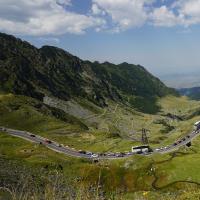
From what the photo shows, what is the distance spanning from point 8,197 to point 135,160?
155 meters

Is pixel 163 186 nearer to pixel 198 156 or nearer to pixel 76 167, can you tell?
pixel 198 156

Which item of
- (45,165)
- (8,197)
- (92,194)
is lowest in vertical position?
(45,165)

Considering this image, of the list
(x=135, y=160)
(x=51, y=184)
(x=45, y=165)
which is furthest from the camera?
(x=45, y=165)

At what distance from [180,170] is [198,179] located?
37.6 feet

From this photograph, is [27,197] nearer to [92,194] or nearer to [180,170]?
[92,194]

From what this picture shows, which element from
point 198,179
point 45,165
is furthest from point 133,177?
point 45,165

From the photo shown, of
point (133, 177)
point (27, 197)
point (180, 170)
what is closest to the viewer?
point (27, 197)

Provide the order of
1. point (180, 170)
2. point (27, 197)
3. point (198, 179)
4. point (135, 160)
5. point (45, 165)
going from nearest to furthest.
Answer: point (27, 197) < point (198, 179) < point (180, 170) < point (135, 160) < point (45, 165)

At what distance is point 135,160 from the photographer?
17312 cm

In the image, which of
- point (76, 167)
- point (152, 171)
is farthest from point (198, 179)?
point (76, 167)

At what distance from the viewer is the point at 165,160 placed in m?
167

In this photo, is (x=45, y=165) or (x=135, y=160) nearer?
(x=135, y=160)

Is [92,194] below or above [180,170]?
above

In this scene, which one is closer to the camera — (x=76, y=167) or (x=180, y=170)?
(x=180, y=170)
